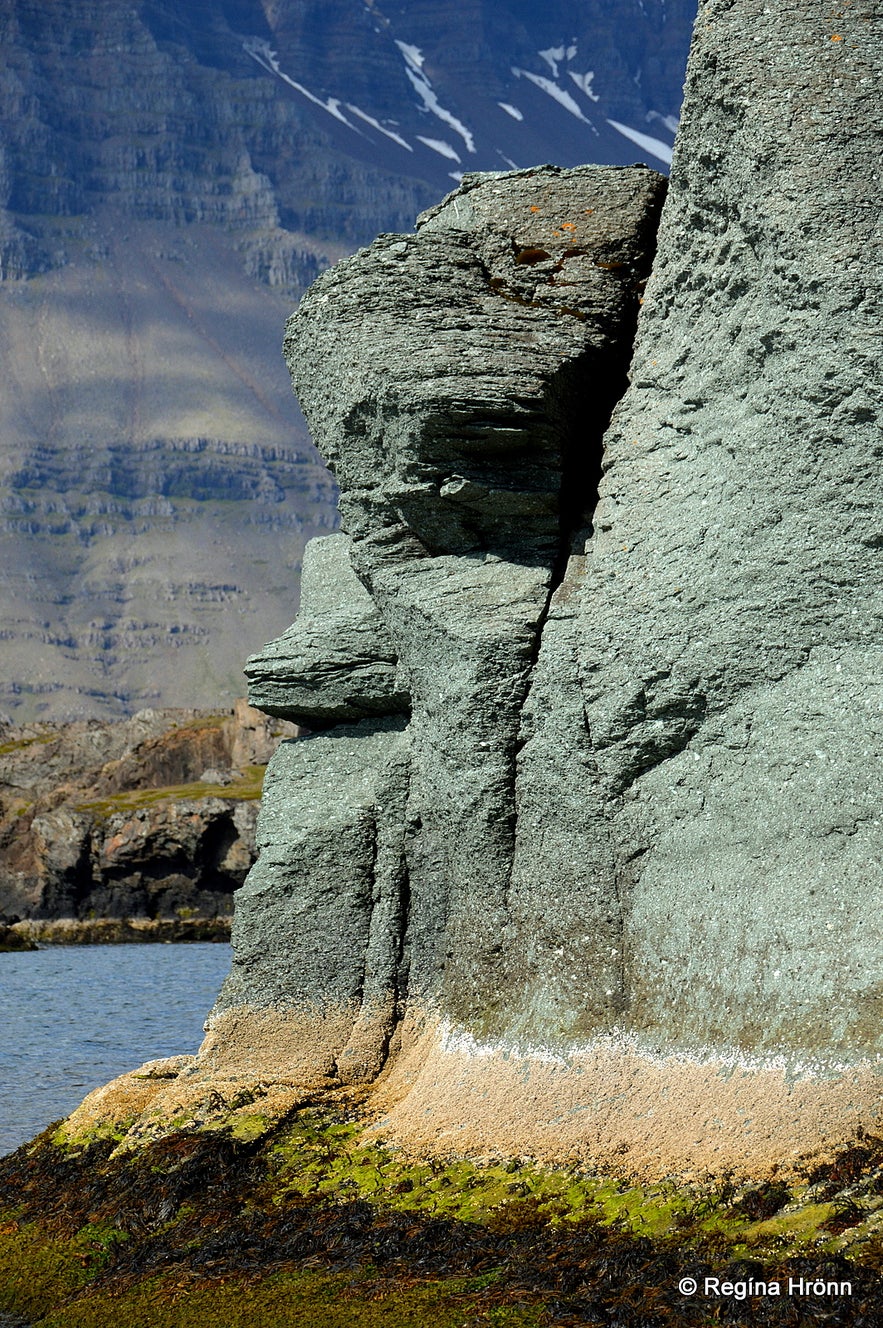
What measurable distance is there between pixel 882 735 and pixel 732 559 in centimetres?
266

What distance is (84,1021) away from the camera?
40.8 meters

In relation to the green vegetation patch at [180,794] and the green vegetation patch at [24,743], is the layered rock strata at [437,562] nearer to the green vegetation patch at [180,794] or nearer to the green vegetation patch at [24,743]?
the green vegetation patch at [180,794]

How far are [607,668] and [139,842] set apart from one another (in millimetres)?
82610

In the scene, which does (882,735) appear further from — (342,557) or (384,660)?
(342,557)

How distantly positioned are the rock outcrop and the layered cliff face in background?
6753 cm

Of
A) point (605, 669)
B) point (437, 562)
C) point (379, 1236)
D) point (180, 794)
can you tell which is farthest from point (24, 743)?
point (379, 1236)

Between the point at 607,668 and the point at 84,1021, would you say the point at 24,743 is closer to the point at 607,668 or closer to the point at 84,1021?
the point at 84,1021

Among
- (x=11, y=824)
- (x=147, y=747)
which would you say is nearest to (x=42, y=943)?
(x=11, y=824)

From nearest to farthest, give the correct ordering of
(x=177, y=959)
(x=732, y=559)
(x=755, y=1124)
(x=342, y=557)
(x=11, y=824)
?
1. (x=755, y=1124)
2. (x=732, y=559)
3. (x=342, y=557)
4. (x=177, y=959)
5. (x=11, y=824)

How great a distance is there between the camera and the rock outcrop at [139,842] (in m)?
94.1

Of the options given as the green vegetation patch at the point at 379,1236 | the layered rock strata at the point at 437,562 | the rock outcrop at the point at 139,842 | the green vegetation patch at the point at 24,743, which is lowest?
the rock outcrop at the point at 139,842

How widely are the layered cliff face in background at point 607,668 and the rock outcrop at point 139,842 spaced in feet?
222

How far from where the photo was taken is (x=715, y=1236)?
43.1 feet

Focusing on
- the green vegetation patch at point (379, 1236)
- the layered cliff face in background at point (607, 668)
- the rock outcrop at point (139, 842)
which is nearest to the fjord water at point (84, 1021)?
the green vegetation patch at point (379, 1236)
